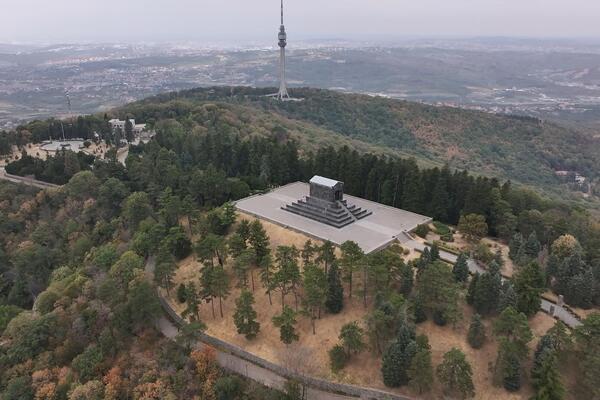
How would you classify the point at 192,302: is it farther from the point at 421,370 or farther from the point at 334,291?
the point at 421,370

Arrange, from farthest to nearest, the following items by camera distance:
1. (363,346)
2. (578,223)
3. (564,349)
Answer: (578,223), (363,346), (564,349)

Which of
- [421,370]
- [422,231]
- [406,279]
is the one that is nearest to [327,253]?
[406,279]

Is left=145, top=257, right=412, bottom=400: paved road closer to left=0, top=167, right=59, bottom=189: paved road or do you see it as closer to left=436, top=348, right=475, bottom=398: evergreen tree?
left=436, top=348, right=475, bottom=398: evergreen tree

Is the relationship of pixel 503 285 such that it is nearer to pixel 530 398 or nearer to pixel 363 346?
pixel 530 398

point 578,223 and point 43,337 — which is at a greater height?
point 578,223

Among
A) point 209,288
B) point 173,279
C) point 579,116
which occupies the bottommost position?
point 579,116

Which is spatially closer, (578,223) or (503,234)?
(578,223)

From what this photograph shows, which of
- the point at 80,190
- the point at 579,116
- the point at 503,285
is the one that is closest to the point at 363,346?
the point at 503,285
